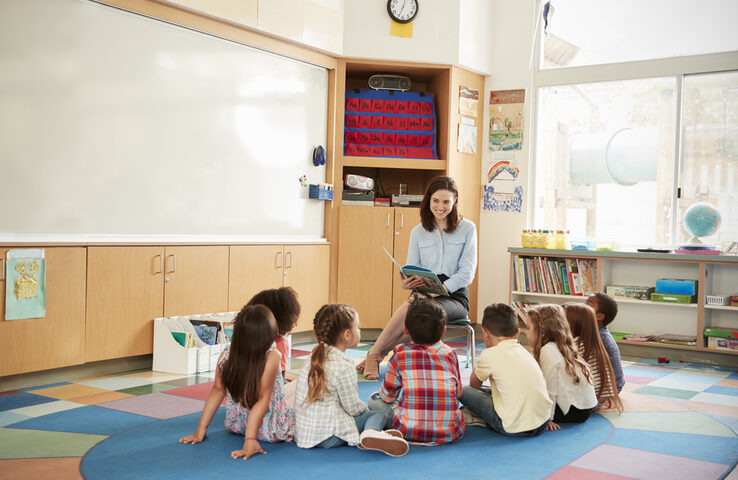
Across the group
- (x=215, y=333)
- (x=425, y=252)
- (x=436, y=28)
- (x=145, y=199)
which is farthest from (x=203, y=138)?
(x=436, y=28)

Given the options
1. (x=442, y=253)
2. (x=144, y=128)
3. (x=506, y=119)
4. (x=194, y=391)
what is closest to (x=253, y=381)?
(x=194, y=391)

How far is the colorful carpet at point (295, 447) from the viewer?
98.0 inches

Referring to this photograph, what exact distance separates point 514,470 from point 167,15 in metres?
3.47

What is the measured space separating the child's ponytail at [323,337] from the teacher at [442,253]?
1316 mm

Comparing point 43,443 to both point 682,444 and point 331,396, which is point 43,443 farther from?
point 682,444

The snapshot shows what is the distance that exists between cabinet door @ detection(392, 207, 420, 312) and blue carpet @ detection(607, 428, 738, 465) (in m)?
2.81

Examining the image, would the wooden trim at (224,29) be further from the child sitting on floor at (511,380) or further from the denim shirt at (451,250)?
the child sitting on floor at (511,380)

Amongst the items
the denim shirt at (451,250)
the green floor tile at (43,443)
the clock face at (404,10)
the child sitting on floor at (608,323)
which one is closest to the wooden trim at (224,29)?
the clock face at (404,10)

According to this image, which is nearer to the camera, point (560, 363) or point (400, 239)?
point (560, 363)

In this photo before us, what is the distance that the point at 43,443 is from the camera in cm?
276

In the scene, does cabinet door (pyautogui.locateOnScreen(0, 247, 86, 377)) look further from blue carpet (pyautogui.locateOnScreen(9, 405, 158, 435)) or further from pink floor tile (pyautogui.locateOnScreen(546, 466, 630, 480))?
pink floor tile (pyautogui.locateOnScreen(546, 466, 630, 480))

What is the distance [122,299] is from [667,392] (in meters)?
3.31

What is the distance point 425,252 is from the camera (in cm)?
438

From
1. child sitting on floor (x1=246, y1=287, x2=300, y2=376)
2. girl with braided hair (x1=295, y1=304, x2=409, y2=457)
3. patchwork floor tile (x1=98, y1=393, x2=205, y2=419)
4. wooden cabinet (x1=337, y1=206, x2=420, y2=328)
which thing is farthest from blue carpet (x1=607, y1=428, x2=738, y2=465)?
wooden cabinet (x1=337, y1=206, x2=420, y2=328)
